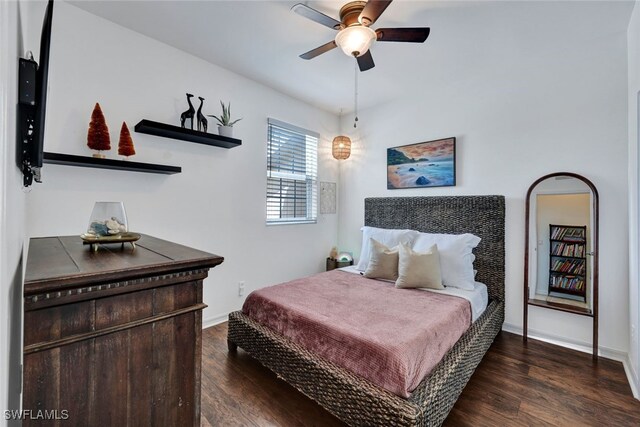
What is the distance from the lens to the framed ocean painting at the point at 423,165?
3.24 m

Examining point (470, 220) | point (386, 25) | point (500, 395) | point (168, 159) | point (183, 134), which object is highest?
point (386, 25)

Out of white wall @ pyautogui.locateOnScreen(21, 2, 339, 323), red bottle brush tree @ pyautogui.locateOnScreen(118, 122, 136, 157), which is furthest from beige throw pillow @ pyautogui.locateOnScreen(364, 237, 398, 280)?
red bottle brush tree @ pyautogui.locateOnScreen(118, 122, 136, 157)

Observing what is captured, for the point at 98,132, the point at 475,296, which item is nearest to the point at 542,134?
the point at 475,296

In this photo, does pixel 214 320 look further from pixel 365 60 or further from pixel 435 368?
pixel 365 60

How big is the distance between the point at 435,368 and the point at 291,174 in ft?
9.11

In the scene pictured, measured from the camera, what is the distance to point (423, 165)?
3443mm

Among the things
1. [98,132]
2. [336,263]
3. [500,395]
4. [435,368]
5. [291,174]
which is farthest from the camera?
[336,263]

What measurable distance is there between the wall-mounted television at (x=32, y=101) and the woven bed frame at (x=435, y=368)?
1628mm

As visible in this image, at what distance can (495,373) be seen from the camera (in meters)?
2.13

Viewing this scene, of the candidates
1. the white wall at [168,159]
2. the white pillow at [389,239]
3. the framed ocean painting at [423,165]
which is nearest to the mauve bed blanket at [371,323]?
the white pillow at [389,239]

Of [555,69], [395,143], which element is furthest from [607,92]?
[395,143]

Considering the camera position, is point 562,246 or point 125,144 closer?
point 125,144

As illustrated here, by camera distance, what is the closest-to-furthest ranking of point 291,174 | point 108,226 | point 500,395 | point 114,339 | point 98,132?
point 114,339
point 108,226
point 500,395
point 98,132
point 291,174

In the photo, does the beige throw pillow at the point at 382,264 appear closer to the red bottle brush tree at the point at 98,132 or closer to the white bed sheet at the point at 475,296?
the white bed sheet at the point at 475,296
